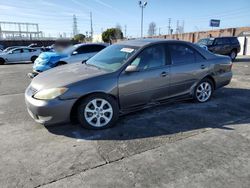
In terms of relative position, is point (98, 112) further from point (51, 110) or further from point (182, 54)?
point (182, 54)

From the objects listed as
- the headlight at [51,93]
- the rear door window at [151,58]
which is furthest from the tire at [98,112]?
the rear door window at [151,58]

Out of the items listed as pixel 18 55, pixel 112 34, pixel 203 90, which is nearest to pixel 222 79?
pixel 203 90

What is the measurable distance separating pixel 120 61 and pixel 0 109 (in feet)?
9.93

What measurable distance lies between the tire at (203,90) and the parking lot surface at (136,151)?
1.84 feet

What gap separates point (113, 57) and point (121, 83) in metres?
0.82

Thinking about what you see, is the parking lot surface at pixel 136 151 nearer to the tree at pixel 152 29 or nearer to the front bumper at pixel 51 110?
the front bumper at pixel 51 110

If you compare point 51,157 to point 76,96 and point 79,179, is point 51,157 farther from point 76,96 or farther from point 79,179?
point 76,96

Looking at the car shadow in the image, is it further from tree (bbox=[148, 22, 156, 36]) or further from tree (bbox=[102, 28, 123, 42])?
tree (bbox=[148, 22, 156, 36])

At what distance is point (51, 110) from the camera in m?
3.54

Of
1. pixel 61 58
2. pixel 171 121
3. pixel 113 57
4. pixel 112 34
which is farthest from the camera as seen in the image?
pixel 112 34

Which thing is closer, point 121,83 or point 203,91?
point 121,83

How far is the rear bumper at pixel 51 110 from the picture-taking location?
3527 mm

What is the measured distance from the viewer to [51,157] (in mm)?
3055

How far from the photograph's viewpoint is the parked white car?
18.2m
